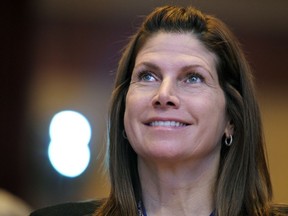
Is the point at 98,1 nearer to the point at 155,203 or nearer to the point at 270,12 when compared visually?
the point at 270,12

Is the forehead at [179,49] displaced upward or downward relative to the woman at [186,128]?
upward

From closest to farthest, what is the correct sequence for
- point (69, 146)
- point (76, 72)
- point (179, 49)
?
point (179, 49) → point (69, 146) → point (76, 72)

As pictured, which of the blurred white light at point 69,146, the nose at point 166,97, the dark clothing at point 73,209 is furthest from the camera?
the blurred white light at point 69,146

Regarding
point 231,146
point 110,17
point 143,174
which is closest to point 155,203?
point 143,174

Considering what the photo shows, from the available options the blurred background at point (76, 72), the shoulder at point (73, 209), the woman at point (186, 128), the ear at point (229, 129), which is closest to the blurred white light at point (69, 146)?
the blurred background at point (76, 72)

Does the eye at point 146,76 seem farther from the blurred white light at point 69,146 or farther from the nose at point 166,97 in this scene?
the blurred white light at point 69,146

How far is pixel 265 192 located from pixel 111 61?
3880 millimetres

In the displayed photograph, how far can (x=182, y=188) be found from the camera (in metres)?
1.88

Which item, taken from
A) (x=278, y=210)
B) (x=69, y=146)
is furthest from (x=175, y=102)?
(x=69, y=146)

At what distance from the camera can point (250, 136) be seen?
1.93m

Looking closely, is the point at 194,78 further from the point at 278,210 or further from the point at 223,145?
the point at 278,210

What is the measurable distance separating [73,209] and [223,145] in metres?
0.49

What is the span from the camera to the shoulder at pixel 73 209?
203 cm

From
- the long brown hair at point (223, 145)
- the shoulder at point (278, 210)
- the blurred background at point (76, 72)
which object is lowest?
the shoulder at point (278, 210)
